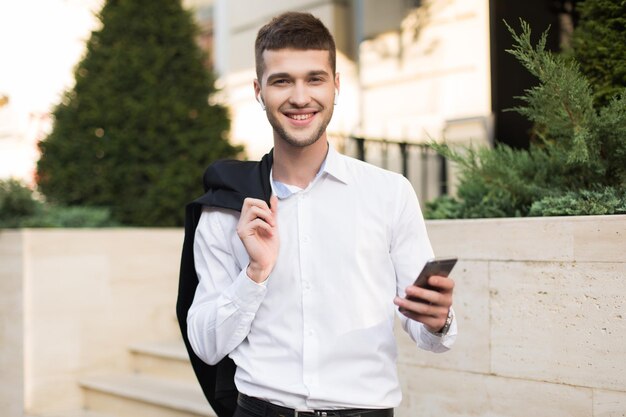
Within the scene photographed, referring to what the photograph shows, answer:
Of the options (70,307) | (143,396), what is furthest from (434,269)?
(70,307)

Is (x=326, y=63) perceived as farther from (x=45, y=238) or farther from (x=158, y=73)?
(x=158, y=73)

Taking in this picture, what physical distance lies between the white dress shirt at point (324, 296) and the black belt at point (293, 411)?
2cm

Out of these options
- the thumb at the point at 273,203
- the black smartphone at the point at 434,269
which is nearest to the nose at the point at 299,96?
the thumb at the point at 273,203

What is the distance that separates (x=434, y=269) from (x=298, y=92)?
662 mm

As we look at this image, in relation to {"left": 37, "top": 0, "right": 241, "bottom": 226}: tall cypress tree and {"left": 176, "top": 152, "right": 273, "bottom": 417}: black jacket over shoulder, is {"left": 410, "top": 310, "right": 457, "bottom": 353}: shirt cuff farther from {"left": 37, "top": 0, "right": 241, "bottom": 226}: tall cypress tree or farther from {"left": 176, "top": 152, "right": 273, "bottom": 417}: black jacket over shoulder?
{"left": 37, "top": 0, "right": 241, "bottom": 226}: tall cypress tree

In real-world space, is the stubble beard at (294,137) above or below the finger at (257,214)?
above

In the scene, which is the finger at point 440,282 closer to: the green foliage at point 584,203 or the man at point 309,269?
the man at point 309,269

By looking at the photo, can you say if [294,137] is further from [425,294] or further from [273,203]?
[425,294]

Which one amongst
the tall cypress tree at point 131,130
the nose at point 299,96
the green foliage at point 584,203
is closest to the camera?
the nose at point 299,96

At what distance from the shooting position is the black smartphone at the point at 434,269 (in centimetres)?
182

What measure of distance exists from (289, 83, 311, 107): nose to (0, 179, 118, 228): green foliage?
14.9ft

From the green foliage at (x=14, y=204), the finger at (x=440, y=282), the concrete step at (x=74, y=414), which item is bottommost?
the concrete step at (x=74, y=414)

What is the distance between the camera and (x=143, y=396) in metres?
5.27

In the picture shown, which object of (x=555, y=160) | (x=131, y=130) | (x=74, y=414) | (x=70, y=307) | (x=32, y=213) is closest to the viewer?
(x=555, y=160)
